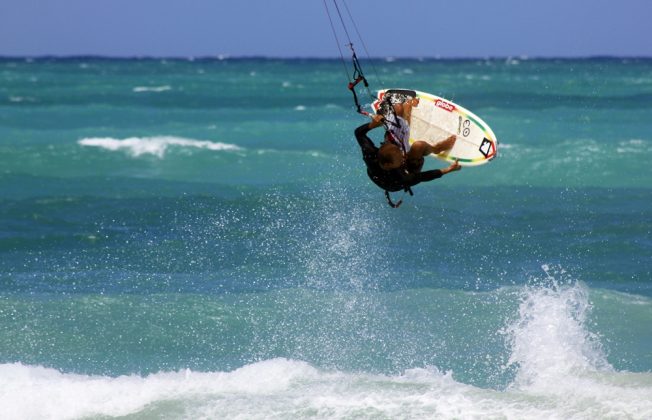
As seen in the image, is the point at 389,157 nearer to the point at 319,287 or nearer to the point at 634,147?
the point at 319,287

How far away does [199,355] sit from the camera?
35.0 ft

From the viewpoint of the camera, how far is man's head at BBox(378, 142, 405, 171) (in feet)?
32.0

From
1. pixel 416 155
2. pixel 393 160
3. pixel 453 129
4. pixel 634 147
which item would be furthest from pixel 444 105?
pixel 634 147

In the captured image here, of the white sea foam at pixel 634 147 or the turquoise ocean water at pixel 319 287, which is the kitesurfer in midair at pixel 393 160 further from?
the white sea foam at pixel 634 147

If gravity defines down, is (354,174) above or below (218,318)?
above

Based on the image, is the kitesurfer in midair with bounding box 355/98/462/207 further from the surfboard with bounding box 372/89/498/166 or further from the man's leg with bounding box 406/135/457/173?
the surfboard with bounding box 372/89/498/166

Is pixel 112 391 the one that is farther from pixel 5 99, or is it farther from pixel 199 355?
pixel 5 99

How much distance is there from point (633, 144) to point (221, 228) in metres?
13.3

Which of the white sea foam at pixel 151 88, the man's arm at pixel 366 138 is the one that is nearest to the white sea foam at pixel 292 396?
the man's arm at pixel 366 138

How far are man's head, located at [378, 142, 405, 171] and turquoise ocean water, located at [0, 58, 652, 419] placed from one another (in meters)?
1.91

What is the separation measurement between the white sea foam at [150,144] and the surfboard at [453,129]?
14201mm

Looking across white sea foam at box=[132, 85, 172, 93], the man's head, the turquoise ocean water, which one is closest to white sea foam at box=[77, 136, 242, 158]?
the turquoise ocean water

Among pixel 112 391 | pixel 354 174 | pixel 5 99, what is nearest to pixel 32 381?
pixel 112 391

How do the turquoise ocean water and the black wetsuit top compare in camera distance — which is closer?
the turquoise ocean water
